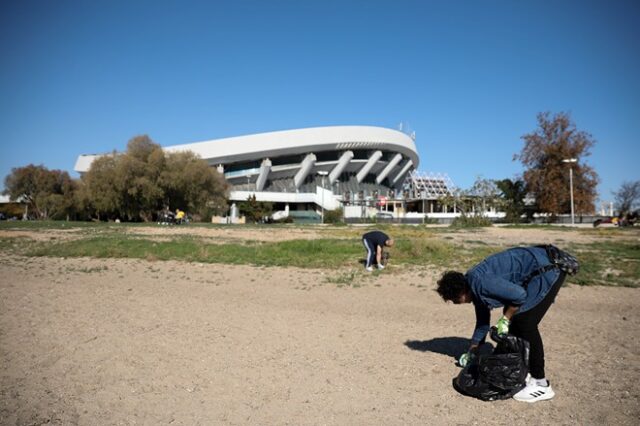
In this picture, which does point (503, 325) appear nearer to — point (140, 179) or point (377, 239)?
point (377, 239)

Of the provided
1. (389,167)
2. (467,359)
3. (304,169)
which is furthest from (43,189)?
(467,359)

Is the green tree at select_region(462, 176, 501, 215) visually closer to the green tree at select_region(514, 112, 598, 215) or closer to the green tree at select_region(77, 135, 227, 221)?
the green tree at select_region(514, 112, 598, 215)

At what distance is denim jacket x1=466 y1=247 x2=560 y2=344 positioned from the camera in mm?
3529

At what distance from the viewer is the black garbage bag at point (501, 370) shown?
3.68m

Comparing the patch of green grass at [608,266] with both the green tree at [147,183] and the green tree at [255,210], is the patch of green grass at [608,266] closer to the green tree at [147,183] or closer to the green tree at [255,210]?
the green tree at [147,183]

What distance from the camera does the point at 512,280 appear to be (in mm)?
3664

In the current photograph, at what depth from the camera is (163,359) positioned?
187 inches

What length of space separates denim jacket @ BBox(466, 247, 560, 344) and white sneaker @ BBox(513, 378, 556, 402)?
2.19ft

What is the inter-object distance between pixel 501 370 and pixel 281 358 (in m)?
2.22

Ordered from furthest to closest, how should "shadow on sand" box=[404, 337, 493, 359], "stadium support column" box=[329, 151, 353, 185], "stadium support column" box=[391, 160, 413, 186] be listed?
"stadium support column" box=[391, 160, 413, 186] < "stadium support column" box=[329, 151, 353, 185] < "shadow on sand" box=[404, 337, 493, 359]

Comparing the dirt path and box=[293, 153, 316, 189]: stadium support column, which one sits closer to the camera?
the dirt path

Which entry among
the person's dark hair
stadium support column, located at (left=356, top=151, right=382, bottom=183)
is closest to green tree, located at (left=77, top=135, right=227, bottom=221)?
stadium support column, located at (left=356, top=151, right=382, bottom=183)

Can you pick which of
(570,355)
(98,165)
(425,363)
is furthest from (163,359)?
(98,165)

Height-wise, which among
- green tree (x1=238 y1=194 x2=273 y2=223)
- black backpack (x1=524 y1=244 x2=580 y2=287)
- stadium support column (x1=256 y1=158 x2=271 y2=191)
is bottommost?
black backpack (x1=524 y1=244 x2=580 y2=287)
